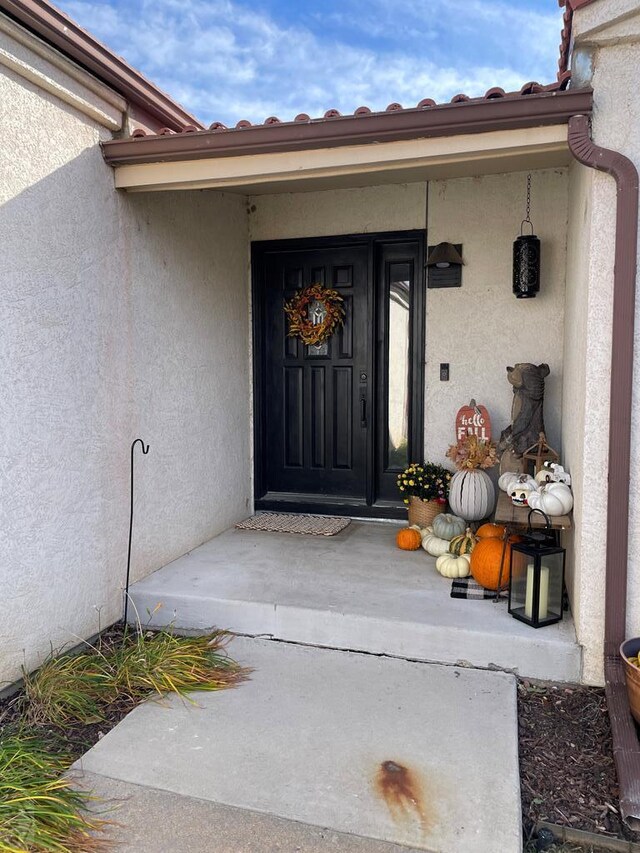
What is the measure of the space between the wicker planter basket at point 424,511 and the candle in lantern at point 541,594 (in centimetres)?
146

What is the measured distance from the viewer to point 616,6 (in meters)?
2.70

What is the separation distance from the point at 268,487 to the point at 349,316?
5.28 feet

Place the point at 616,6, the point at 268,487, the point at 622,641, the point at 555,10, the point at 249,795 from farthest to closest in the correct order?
1. the point at 268,487
2. the point at 555,10
3. the point at 622,641
4. the point at 616,6
5. the point at 249,795

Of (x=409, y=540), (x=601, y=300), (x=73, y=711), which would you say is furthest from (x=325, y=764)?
(x=601, y=300)

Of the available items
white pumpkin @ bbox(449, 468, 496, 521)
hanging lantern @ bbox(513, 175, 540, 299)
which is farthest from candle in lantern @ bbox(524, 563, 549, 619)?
hanging lantern @ bbox(513, 175, 540, 299)

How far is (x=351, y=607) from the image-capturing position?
347 cm

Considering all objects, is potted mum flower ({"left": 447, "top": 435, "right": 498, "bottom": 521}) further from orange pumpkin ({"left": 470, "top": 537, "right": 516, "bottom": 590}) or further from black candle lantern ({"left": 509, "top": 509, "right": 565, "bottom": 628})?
black candle lantern ({"left": 509, "top": 509, "right": 565, "bottom": 628})

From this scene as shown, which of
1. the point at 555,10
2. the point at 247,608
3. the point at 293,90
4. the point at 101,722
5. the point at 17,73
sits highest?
the point at 293,90

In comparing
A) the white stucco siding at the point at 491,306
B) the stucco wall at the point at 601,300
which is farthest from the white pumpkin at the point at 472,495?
the stucco wall at the point at 601,300

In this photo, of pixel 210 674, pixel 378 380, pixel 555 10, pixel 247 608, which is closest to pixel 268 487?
pixel 378 380

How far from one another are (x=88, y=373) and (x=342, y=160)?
1.72m

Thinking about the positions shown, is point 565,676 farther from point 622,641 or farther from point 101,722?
point 101,722

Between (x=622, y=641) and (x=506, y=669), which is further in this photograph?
(x=506, y=669)

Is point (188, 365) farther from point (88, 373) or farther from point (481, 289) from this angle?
point (481, 289)
